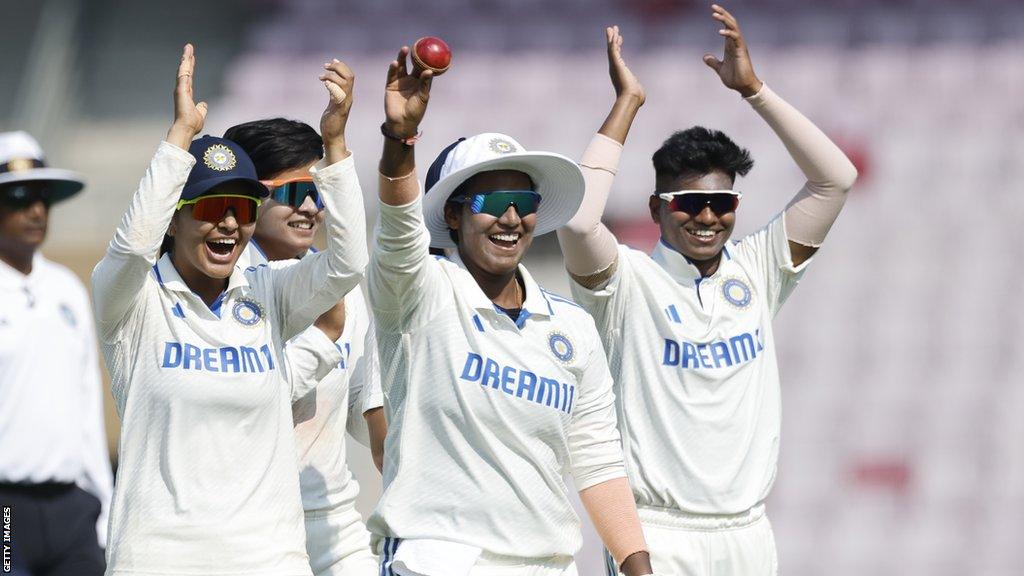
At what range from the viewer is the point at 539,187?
3551 millimetres

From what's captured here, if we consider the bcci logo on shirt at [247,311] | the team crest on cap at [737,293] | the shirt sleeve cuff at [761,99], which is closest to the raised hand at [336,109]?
the bcci logo on shirt at [247,311]

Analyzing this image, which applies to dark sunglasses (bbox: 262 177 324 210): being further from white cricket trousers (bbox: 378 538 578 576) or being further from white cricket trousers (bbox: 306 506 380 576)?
white cricket trousers (bbox: 378 538 578 576)

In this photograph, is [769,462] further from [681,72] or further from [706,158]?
[681,72]

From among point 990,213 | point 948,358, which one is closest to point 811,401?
point 948,358

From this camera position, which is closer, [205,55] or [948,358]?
[948,358]

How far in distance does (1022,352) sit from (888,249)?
0.90 m

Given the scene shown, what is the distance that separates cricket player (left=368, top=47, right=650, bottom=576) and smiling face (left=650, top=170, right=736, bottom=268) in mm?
931

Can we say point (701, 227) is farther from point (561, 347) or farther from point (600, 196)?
point (561, 347)

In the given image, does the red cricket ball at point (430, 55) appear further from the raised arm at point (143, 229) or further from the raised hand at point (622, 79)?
the raised hand at point (622, 79)

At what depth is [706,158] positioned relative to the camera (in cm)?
430

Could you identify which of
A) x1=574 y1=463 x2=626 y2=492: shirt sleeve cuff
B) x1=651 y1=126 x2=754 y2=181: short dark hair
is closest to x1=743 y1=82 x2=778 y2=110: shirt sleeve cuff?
x1=651 y1=126 x2=754 y2=181: short dark hair

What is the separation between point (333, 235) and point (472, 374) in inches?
16.7

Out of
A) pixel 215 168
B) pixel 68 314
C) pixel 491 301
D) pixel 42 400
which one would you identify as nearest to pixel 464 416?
pixel 491 301

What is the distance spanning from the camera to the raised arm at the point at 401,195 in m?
2.97
